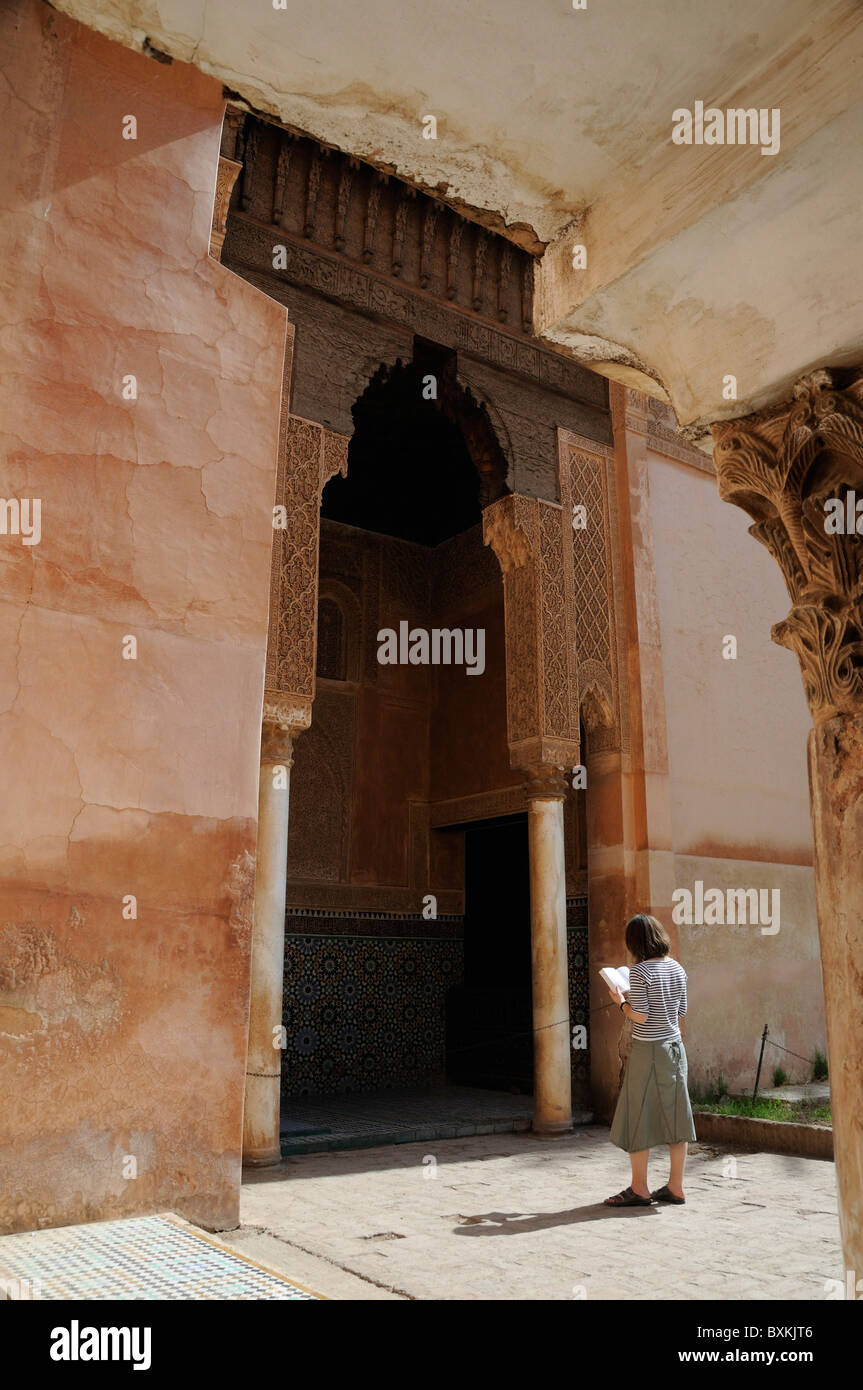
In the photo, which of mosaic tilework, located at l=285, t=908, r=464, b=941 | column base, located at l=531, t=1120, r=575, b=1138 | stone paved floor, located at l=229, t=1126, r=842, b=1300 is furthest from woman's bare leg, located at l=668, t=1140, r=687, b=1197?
mosaic tilework, located at l=285, t=908, r=464, b=941

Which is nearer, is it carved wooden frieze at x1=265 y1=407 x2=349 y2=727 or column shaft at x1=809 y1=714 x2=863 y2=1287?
column shaft at x1=809 y1=714 x2=863 y2=1287

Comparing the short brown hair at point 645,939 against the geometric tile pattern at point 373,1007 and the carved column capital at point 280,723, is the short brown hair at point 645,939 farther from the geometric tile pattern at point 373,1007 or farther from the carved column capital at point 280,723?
the geometric tile pattern at point 373,1007

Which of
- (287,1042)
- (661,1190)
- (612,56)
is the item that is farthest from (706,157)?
(287,1042)

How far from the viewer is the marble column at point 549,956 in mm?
6820

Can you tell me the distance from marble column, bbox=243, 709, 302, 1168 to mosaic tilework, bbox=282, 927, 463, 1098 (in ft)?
9.22

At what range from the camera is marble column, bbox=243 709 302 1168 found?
5406 millimetres

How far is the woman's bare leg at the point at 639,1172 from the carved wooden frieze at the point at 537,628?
124 inches

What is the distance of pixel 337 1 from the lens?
1.45 metres

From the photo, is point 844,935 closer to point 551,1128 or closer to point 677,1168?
point 677,1168

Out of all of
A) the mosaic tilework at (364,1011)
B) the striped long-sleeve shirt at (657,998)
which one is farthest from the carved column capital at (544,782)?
the striped long-sleeve shirt at (657,998)

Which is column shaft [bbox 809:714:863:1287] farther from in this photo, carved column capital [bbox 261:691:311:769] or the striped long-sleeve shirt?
carved column capital [bbox 261:691:311:769]

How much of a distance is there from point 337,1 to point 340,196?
5927 mm

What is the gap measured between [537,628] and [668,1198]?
3886mm

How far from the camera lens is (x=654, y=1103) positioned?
168 inches
